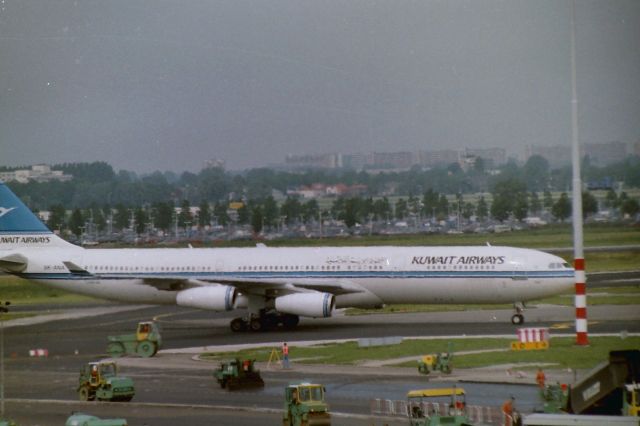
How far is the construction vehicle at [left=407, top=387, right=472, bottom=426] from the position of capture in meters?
26.2

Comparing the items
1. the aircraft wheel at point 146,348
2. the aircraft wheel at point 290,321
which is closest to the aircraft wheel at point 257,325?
the aircraft wheel at point 290,321

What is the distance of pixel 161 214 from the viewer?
3243 inches

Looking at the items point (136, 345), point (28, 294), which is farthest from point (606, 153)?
point (28, 294)

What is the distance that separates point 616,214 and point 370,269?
50.0ft

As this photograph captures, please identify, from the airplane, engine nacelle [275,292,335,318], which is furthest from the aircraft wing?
engine nacelle [275,292,335,318]

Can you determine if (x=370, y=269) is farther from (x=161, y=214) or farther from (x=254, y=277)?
(x=161, y=214)

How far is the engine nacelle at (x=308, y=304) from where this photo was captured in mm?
57719

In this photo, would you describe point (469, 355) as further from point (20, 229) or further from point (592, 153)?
point (20, 229)

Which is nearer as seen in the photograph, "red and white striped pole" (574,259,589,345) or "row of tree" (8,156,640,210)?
"red and white striped pole" (574,259,589,345)

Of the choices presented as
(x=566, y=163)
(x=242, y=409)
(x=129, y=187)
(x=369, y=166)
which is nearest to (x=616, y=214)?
(x=566, y=163)

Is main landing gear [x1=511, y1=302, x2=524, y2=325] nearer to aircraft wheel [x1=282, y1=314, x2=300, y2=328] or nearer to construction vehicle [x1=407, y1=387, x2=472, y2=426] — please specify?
aircraft wheel [x1=282, y1=314, x2=300, y2=328]

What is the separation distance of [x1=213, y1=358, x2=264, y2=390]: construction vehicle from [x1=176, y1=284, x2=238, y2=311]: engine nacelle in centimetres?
1669

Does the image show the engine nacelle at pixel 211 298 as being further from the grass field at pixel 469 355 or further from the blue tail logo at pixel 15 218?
the blue tail logo at pixel 15 218

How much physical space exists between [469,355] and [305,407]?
16.8m
